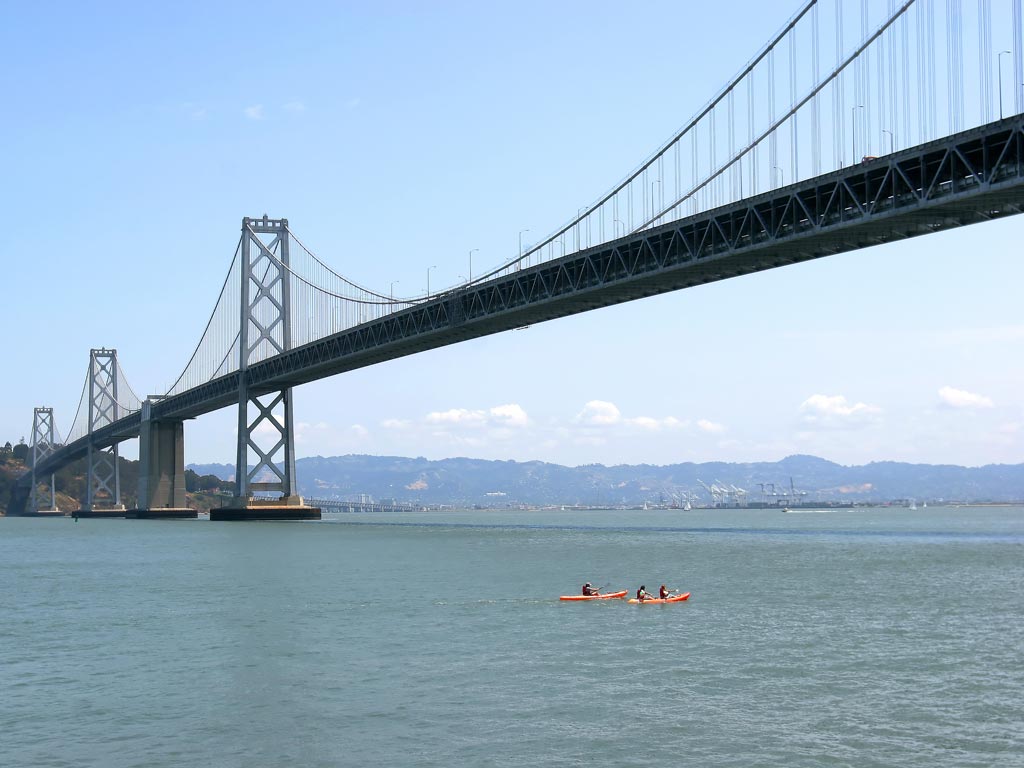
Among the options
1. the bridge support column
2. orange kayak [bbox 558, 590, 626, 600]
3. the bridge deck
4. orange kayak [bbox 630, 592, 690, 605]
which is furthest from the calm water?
the bridge support column

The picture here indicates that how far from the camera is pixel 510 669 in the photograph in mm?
24641

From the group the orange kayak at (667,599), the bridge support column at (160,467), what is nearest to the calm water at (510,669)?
the orange kayak at (667,599)

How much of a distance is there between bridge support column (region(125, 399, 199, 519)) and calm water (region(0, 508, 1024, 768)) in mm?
80229

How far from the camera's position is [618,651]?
27328 mm

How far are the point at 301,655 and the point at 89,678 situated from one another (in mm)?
4316

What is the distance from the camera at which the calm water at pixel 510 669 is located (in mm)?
18562

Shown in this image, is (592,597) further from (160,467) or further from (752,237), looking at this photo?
(160,467)

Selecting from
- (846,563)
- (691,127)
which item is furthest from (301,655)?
(691,127)

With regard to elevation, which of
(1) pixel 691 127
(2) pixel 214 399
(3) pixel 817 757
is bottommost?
(3) pixel 817 757

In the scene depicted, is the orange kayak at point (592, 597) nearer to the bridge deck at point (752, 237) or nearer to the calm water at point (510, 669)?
the calm water at point (510, 669)

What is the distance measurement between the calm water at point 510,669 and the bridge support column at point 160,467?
8023 centimetres

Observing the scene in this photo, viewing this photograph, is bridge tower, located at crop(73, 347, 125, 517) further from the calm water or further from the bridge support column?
the calm water

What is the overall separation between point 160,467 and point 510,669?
4352 inches

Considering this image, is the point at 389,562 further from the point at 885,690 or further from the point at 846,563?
the point at 885,690
